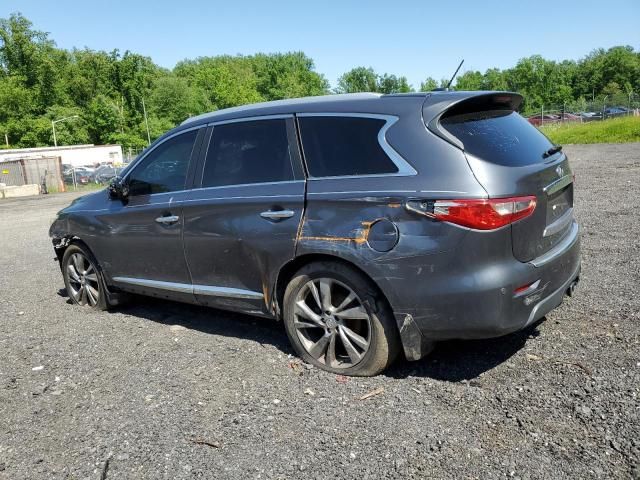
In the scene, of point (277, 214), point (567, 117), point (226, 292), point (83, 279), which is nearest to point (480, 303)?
point (277, 214)

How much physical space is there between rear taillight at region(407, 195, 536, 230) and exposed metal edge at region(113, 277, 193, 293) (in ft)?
7.30

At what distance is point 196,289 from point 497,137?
2535mm

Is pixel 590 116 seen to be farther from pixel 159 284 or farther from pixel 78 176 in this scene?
pixel 159 284

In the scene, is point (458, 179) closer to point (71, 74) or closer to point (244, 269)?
point (244, 269)

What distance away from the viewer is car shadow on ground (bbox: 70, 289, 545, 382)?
12.4 ft

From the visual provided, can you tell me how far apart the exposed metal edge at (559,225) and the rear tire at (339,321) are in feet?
3.62

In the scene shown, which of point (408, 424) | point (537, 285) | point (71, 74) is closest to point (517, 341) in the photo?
point (537, 285)

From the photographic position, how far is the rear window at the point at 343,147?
3.58 meters

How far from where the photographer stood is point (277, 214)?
3869 millimetres

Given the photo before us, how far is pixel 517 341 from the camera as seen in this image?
4152 mm

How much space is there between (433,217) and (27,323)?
4320 millimetres

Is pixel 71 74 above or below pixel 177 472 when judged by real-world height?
above

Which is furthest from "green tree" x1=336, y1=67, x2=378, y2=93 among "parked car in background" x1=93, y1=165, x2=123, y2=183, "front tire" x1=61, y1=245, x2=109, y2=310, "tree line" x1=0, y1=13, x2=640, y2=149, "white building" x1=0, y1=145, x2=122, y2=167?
"front tire" x1=61, y1=245, x2=109, y2=310

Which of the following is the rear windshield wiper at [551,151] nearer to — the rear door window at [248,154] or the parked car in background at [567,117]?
the rear door window at [248,154]
